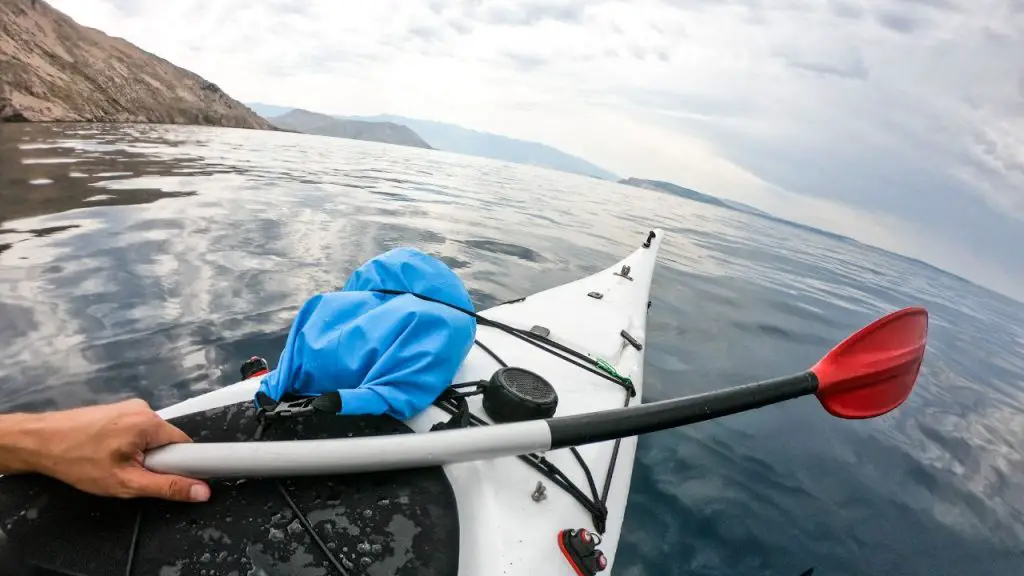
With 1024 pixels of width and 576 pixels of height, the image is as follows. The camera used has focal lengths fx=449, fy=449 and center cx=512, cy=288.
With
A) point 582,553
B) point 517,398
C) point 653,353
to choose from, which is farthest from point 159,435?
point 653,353

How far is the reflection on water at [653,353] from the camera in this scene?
383 cm

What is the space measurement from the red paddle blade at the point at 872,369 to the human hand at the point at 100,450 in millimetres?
4004

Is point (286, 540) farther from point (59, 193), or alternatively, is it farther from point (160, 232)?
point (59, 193)

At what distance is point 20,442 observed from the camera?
1469 mm

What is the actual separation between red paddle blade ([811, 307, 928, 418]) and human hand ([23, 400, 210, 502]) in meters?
4.00

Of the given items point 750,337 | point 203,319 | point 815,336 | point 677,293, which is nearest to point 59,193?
point 203,319

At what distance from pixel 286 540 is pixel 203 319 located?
464 centimetres

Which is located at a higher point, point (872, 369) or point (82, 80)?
point (82, 80)

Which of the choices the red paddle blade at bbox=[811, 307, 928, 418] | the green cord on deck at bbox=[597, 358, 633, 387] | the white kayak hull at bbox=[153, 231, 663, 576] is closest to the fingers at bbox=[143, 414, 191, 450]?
the white kayak hull at bbox=[153, 231, 663, 576]

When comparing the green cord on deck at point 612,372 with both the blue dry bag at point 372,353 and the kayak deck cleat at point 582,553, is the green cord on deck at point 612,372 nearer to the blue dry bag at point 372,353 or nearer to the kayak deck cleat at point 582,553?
the blue dry bag at point 372,353

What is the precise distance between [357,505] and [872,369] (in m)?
3.86

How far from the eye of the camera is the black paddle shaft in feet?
6.31

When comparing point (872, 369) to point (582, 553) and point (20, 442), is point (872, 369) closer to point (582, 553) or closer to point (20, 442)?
point (582, 553)

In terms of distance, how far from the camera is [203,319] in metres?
5.30
